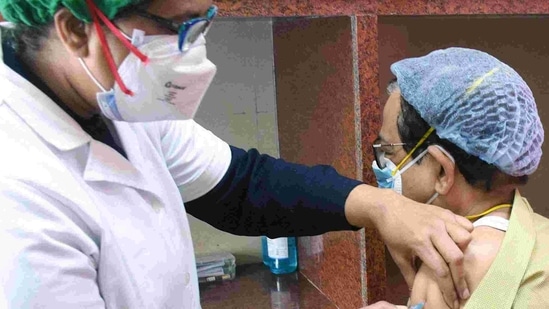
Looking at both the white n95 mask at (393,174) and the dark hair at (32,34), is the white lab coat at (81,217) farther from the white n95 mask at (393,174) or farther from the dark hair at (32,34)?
the white n95 mask at (393,174)

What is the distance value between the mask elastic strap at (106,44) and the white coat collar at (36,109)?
97 millimetres

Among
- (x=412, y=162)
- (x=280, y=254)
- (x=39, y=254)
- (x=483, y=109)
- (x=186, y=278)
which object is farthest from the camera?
(x=280, y=254)

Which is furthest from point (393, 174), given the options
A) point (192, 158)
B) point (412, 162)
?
point (192, 158)

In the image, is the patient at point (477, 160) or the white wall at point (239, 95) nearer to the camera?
the patient at point (477, 160)

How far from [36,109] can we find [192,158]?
1.17 ft

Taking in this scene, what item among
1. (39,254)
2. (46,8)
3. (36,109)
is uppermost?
(46,8)

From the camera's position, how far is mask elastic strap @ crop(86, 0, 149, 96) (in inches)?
25.7

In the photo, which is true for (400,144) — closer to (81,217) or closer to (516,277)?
(516,277)

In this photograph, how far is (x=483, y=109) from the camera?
38.0 inches

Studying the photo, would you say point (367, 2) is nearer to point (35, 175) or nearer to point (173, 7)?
point (173, 7)

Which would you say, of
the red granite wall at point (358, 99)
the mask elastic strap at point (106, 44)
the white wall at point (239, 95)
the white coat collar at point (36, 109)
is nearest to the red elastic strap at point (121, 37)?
the mask elastic strap at point (106, 44)

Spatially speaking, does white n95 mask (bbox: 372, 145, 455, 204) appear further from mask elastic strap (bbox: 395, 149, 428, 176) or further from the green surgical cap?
the green surgical cap

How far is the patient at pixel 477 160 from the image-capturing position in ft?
3.02

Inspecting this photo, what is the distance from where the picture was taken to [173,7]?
69 centimetres
